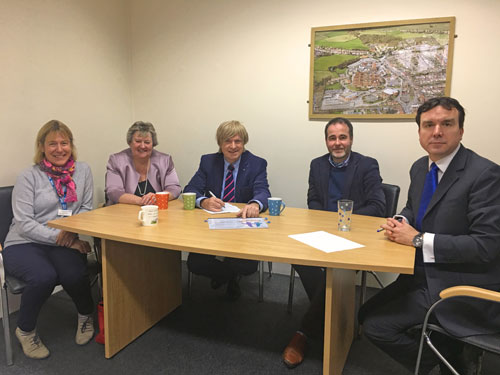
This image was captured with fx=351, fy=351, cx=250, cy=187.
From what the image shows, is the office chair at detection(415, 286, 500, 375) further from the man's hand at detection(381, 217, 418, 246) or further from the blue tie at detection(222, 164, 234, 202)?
the blue tie at detection(222, 164, 234, 202)

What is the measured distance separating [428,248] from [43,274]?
1975mm

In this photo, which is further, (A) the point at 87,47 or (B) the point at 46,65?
(A) the point at 87,47

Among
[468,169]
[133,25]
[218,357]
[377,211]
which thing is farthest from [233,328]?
[133,25]

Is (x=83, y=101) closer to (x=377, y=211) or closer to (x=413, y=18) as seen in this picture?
(x=377, y=211)

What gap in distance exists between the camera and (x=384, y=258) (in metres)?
1.37

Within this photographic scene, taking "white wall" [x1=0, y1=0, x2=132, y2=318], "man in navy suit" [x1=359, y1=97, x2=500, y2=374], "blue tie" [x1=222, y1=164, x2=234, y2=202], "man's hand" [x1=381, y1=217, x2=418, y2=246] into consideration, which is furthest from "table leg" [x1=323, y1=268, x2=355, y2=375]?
"white wall" [x1=0, y1=0, x2=132, y2=318]

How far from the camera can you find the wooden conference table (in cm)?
143

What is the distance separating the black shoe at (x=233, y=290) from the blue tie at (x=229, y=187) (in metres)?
0.66

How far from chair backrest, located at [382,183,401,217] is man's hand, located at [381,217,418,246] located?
830 mm

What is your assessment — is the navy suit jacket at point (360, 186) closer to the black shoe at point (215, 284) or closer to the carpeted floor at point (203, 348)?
the carpeted floor at point (203, 348)

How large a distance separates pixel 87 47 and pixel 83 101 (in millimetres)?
472

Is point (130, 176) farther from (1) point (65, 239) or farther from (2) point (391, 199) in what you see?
(2) point (391, 199)

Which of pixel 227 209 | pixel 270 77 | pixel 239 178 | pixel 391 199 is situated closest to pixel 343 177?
pixel 391 199

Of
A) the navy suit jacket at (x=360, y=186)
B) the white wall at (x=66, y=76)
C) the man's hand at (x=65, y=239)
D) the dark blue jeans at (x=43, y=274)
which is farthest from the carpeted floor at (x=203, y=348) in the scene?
the navy suit jacket at (x=360, y=186)
